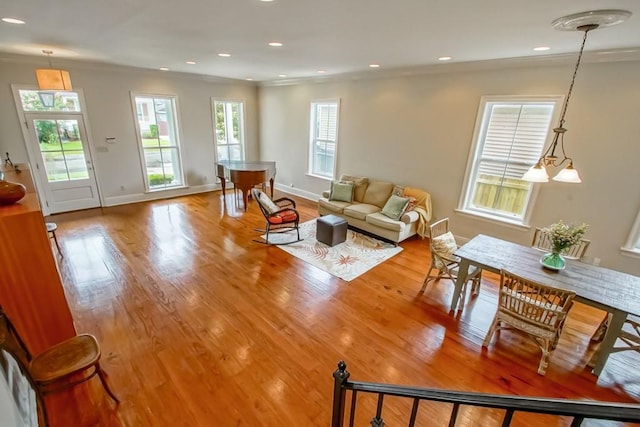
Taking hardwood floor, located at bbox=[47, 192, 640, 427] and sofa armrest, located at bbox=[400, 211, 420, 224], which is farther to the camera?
sofa armrest, located at bbox=[400, 211, 420, 224]

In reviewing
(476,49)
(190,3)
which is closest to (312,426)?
(190,3)

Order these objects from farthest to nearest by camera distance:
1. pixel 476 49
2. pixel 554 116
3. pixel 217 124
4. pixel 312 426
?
pixel 217 124, pixel 554 116, pixel 476 49, pixel 312 426

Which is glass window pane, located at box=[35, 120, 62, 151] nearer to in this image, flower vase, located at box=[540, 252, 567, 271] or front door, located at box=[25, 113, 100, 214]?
front door, located at box=[25, 113, 100, 214]

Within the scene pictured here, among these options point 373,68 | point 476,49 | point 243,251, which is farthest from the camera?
point 373,68

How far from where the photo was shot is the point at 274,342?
9.37ft

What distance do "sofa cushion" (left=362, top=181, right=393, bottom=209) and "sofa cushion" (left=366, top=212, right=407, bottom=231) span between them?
478 mm

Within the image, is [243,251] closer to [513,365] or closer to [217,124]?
[513,365]

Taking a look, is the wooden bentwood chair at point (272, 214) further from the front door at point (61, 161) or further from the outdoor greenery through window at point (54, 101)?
the outdoor greenery through window at point (54, 101)

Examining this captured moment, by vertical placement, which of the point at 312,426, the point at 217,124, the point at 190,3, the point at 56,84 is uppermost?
the point at 190,3

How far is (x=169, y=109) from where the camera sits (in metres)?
6.90

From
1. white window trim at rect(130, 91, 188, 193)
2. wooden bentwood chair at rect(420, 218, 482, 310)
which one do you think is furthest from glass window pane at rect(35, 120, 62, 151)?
wooden bentwood chair at rect(420, 218, 482, 310)

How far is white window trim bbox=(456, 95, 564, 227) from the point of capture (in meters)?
3.83

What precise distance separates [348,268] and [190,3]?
3.43 m

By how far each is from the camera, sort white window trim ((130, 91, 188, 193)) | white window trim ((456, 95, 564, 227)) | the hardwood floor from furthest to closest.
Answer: white window trim ((130, 91, 188, 193)) < white window trim ((456, 95, 564, 227)) < the hardwood floor
